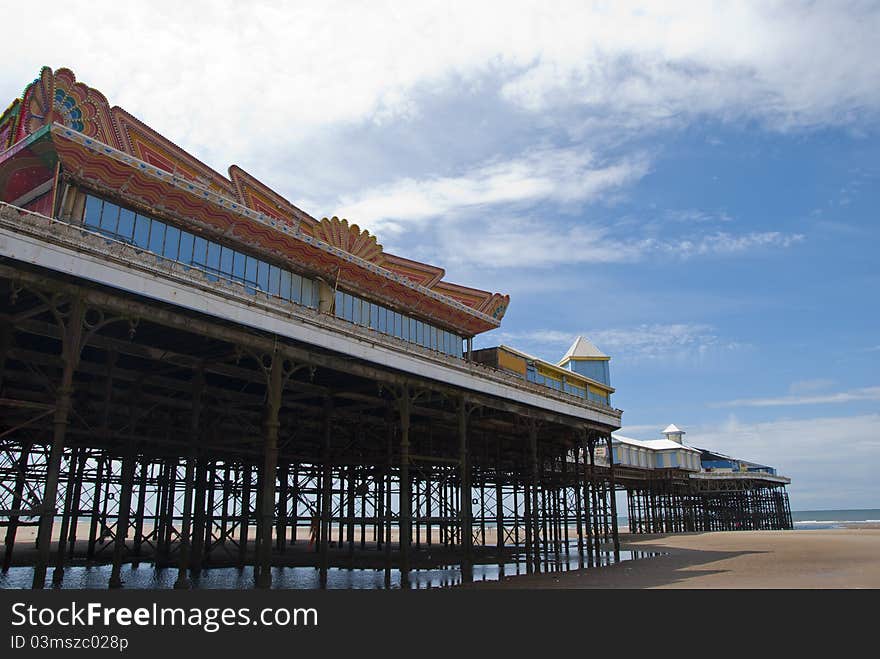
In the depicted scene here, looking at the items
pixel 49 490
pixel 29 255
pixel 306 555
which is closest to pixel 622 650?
pixel 49 490

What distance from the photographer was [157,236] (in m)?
25.3

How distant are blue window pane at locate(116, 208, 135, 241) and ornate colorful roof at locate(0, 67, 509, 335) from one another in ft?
1.89

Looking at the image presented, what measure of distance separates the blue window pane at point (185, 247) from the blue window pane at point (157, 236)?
0.87m

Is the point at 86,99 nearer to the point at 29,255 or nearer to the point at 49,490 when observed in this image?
the point at 29,255

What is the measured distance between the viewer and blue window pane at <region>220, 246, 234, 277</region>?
2752cm

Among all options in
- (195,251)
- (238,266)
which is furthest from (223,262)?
(195,251)

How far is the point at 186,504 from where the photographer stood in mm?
24219

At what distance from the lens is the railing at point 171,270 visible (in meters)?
16.2

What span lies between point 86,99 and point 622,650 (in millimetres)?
25444

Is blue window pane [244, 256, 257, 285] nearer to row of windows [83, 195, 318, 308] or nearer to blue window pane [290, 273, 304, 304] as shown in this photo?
row of windows [83, 195, 318, 308]

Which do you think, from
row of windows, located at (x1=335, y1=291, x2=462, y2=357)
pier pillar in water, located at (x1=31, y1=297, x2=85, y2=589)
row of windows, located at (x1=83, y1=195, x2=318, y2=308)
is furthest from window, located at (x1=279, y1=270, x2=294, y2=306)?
pier pillar in water, located at (x1=31, y1=297, x2=85, y2=589)

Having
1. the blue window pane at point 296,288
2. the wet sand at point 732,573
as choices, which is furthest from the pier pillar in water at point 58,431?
the wet sand at point 732,573

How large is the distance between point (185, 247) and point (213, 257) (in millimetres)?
1262

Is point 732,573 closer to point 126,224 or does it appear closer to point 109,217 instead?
point 126,224
